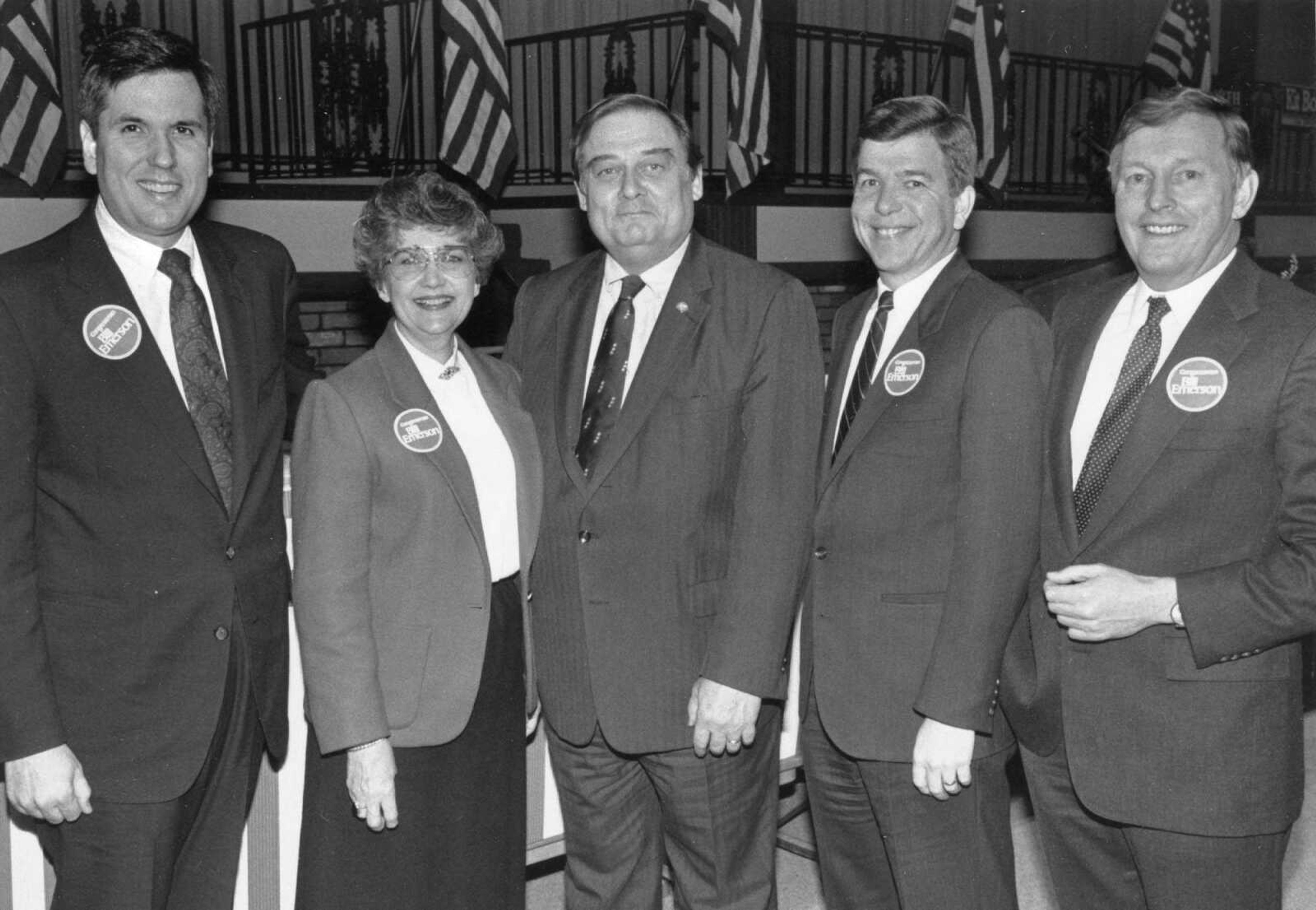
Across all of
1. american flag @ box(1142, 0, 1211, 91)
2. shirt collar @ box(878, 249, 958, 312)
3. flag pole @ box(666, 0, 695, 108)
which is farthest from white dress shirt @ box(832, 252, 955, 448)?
american flag @ box(1142, 0, 1211, 91)

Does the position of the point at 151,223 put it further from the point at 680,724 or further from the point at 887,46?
the point at 887,46

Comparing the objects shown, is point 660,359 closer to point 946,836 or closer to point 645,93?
point 946,836

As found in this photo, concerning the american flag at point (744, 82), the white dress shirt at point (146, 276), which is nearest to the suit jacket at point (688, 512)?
the white dress shirt at point (146, 276)

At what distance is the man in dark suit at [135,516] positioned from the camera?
1911mm

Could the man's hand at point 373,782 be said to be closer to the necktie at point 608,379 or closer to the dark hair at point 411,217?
the necktie at point 608,379

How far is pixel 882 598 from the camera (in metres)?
2.15

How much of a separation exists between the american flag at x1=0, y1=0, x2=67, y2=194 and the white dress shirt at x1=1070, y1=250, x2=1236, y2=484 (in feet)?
19.0

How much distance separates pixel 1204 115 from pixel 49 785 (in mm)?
2149

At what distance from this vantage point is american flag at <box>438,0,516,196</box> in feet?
21.2

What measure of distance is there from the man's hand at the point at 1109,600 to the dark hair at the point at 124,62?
5.57 ft

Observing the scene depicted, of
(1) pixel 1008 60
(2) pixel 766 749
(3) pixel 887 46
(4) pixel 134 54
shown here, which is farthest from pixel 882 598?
(3) pixel 887 46

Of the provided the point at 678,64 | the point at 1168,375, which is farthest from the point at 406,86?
the point at 1168,375

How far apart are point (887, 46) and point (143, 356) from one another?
10.5 metres

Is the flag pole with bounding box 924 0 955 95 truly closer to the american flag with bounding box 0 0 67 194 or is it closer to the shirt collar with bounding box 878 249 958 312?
the american flag with bounding box 0 0 67 194
